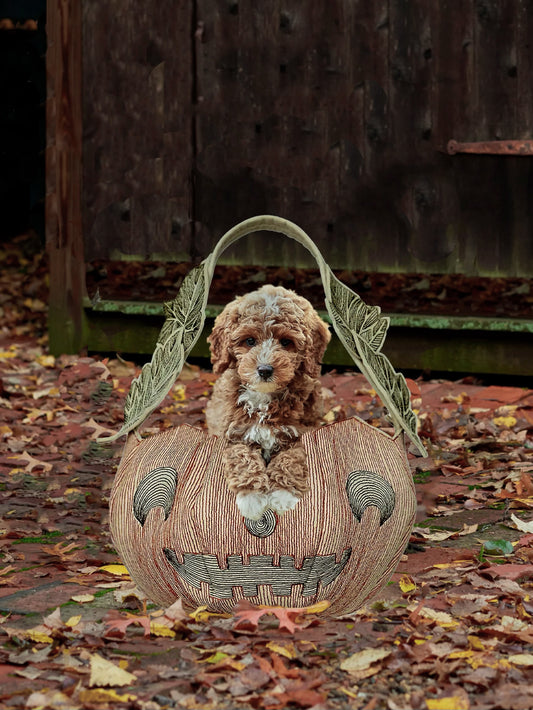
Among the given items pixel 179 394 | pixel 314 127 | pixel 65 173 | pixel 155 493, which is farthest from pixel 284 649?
pixel 65 173

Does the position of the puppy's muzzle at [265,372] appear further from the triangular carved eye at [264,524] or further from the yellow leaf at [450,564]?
the yellow leaf at [450,564]

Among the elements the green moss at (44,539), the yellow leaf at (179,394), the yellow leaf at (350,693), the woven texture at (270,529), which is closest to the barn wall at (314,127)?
the yellow leaf at (179,394)

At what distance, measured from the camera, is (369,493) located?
3566 mm

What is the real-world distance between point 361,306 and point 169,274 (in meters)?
4.94

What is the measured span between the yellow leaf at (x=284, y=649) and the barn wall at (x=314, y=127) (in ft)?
17.2

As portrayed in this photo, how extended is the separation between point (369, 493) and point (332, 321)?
0.66 m

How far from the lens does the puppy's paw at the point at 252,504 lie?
3439 millimetres

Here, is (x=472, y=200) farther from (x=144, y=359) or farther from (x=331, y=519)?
(x=331, y=519)

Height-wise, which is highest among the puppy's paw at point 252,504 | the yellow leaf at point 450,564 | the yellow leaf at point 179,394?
the puppy's paw at point 252,504

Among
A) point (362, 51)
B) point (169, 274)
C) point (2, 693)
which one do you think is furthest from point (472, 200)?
point (2, 693)

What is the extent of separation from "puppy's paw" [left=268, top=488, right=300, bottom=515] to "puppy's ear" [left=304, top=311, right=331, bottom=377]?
21.5 inches

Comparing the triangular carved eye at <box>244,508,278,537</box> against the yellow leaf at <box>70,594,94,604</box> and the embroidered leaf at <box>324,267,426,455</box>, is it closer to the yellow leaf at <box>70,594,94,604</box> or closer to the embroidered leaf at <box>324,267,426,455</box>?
the embroidered leaf at <box>324,267,426,455</box>

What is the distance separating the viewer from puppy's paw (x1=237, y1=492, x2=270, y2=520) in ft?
11.3

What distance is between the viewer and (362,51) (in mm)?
8062
